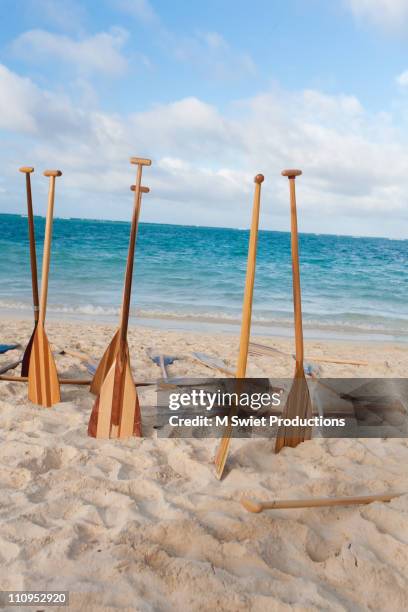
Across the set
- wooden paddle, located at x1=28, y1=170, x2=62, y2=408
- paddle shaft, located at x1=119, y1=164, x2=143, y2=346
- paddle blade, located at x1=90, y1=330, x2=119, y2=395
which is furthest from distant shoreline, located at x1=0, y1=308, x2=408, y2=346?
paddle shaft, located at x1=119, y1=164, x2=143, y2=346

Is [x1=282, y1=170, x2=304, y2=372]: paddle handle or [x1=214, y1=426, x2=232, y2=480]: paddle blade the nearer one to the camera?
[x1=214, y1=426, x2=232, y2=480]: paddle blade

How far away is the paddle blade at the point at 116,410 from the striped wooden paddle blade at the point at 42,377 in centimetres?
60

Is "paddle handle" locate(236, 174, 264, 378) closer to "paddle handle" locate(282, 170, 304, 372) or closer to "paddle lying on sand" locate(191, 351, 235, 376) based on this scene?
"paddle handle" locate(282, 170, 304, 372)

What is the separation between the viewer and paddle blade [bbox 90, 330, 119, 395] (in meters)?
3.52

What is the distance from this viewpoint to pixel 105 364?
3.67 meters

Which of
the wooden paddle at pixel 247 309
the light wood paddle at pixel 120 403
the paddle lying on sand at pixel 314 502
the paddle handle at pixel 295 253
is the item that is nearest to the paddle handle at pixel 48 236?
the light wood paddle at pixel 120 403

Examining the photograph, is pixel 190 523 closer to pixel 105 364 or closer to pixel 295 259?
pixel 295 259

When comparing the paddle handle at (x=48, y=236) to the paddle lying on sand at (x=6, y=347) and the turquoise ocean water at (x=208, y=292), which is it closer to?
the paddle lying on sand at (x=6, y=347)

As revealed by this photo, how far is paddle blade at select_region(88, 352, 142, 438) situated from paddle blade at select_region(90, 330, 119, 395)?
12.3 inches

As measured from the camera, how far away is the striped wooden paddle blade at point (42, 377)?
11.6 feet

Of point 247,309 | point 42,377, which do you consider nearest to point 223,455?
point 247,309

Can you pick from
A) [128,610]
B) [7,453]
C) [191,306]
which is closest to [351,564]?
[128,610]

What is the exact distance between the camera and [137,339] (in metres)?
6.53

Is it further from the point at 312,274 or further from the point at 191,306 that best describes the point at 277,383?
the point at 312,274
